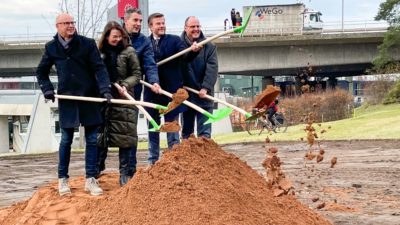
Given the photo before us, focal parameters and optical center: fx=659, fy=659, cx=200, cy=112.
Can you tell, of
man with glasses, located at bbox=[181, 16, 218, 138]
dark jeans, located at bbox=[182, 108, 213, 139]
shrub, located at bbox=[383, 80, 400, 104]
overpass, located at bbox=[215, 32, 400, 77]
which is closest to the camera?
man with glasses, located at bbox=[181, 16, 218, 138]

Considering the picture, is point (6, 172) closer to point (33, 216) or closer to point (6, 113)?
point (33, 216)

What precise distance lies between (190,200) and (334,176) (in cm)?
643

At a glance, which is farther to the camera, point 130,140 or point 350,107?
point 350,107

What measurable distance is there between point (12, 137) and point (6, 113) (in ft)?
13.5

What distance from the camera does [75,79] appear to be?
678cm

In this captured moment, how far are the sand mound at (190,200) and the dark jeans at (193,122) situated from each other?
176 centimetres

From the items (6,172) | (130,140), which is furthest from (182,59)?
(6,172)

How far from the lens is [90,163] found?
696cm

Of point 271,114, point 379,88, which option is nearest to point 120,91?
point 271,114

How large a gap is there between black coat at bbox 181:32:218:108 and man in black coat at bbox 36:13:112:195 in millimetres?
1609

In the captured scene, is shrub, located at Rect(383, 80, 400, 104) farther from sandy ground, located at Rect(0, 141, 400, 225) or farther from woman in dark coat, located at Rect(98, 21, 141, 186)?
woman in dark coat, located at Rect(98, 21, 141, 186)

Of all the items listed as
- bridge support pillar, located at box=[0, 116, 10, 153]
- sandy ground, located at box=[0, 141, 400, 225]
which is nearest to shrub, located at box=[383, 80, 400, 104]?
sandy ground, located at box=[0, 141, 400, 225]

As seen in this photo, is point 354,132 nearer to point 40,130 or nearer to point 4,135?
point 40,130

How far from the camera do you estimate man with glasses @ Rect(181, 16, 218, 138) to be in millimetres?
8008
